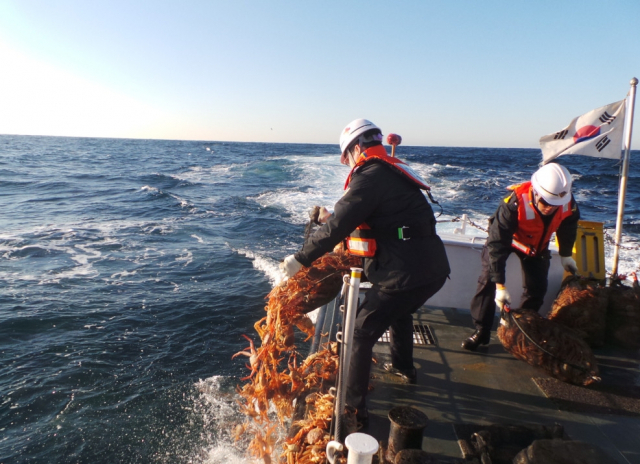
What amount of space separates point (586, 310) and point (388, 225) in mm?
2923

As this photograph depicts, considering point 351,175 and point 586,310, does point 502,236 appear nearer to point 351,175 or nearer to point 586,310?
point 586,310

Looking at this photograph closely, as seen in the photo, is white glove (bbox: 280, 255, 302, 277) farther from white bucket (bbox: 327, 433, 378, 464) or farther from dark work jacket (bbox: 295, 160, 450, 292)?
white bucket (bbox: 327, 433, 378, 464)

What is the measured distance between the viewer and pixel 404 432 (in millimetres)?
2479

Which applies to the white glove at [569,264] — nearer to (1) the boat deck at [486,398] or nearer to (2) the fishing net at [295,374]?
(1) the boat deck at [486,398]

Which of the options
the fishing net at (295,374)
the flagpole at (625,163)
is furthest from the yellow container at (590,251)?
the fishing net at (295,374)

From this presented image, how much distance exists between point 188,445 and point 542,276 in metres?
4.27

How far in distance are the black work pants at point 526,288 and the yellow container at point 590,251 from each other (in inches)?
46.2

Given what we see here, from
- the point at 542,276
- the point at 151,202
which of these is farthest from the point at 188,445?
the point at 151,202

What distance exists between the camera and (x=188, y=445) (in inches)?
184

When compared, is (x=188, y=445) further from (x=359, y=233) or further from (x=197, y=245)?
(x=197, y=245)

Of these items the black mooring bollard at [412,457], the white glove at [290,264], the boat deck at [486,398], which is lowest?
the boat deck at [486,398]

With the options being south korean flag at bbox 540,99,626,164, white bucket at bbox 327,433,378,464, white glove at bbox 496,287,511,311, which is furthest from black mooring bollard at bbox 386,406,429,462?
south korean flag at bbox 540,99,626,164

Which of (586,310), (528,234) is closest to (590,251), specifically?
(586,310)

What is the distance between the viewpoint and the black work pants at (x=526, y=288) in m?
4.10
